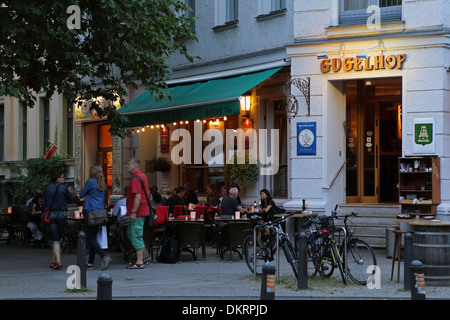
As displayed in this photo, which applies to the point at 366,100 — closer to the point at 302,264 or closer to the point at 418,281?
the point at 302,264

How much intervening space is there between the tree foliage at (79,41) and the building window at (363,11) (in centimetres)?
376

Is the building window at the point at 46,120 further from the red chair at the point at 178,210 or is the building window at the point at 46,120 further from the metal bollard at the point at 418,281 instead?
the metal bollard at the point at 418,281

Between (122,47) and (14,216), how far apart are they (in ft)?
24.7

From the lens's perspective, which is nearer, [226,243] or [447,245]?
[447,245]

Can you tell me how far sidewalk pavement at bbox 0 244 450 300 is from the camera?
473 inches

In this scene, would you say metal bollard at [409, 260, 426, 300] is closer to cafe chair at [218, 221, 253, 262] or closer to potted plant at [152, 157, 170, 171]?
cafe chair at [218, 221, 253, 262]

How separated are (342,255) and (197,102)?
866cm

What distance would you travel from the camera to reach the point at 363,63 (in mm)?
19062

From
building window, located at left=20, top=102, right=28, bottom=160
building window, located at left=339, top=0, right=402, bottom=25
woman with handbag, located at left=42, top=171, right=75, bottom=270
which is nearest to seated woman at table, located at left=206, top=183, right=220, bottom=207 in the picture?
building window, located at left=339, top=0, right=402, bottom=25

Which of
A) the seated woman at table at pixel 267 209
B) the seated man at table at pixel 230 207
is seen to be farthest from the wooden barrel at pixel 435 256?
the seated man at table at pixel 230 207

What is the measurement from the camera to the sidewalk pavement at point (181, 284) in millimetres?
12008

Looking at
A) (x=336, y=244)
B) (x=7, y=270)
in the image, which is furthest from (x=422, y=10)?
(x=7, y=270)
